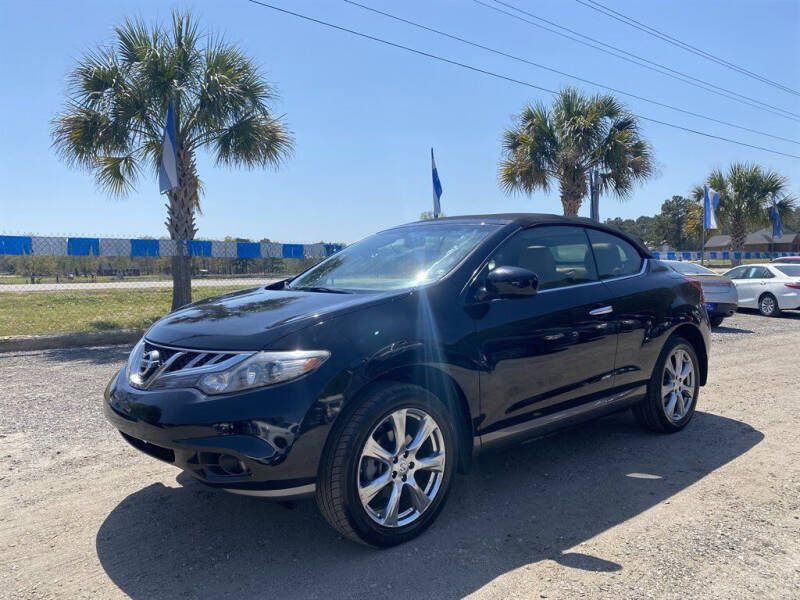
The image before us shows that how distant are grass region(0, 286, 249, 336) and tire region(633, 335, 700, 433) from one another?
7.84 m

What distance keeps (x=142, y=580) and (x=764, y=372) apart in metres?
7.03

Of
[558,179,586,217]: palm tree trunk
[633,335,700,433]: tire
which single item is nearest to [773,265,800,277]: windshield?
[558,179,586,217]: palm tree trunk

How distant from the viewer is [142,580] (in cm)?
263

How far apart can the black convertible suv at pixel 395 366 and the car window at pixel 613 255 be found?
3 cm

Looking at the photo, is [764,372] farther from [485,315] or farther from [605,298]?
[485,315]

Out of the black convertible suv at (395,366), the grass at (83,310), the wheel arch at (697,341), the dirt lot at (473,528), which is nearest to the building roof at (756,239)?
the grass at (83,310)

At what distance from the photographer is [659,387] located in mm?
4457

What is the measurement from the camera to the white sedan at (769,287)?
13.8 meters

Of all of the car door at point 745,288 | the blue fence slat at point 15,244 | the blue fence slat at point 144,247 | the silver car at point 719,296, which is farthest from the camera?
the car door at point 745,288

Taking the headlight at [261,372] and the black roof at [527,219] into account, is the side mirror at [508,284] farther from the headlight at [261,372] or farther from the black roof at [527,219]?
the headlight at [261,372]

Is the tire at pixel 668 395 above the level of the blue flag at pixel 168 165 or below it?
below

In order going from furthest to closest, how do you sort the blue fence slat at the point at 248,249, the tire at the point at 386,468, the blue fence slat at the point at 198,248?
1. the blue fence slat at the point at 248,249
2. the blue fence slat at the point at 198,248
3. the tire at the point at 386,468

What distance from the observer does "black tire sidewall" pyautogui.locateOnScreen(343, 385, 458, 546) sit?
2.68m

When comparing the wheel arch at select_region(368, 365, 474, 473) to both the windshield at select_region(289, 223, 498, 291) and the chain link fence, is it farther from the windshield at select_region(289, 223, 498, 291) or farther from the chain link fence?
the chain link fence
